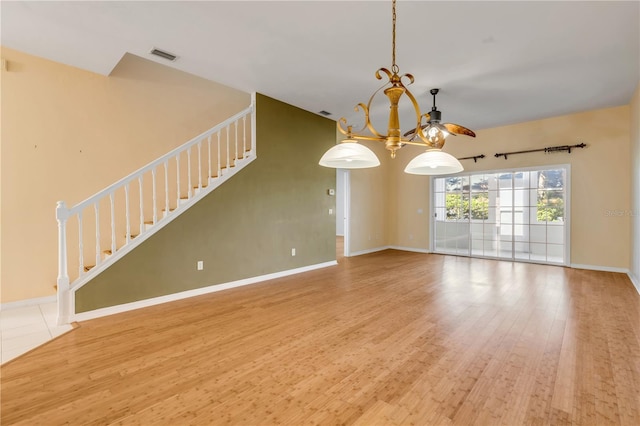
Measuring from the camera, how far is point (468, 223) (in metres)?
7.54

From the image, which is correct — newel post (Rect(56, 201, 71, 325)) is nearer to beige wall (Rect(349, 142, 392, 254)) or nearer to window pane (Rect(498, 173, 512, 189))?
beige wall (Rect(349, 142, 392, 254))

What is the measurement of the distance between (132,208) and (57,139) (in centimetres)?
123

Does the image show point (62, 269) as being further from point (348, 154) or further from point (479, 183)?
point (479, 183)

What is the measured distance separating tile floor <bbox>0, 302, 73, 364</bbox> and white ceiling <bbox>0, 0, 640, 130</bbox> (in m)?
3.18

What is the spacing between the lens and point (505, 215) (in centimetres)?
696

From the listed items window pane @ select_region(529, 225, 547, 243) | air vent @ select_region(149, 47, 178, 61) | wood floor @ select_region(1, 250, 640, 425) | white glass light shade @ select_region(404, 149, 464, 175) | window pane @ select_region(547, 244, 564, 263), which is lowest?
wood floor @ select_region(1, 250, 640, 425)

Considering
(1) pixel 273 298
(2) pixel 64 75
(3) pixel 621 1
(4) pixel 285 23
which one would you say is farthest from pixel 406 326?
(2) pixel 64 75

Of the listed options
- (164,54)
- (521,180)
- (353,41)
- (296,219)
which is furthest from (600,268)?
(164,54)

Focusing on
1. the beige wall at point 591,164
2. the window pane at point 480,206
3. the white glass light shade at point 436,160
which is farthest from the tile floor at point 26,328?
the beige wall at point 591,164

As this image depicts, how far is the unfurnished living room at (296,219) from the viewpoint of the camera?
208 cm

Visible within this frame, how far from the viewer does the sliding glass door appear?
6.31m

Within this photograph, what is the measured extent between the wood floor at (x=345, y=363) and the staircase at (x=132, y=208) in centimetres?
72

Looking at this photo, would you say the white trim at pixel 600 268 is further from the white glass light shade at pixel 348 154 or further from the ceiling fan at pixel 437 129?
the white glass light shade at pixel 348 154

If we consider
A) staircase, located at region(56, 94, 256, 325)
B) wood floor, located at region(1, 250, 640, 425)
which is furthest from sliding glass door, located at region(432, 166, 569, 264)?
staircase, located at region(56, 94, 256, 325)
